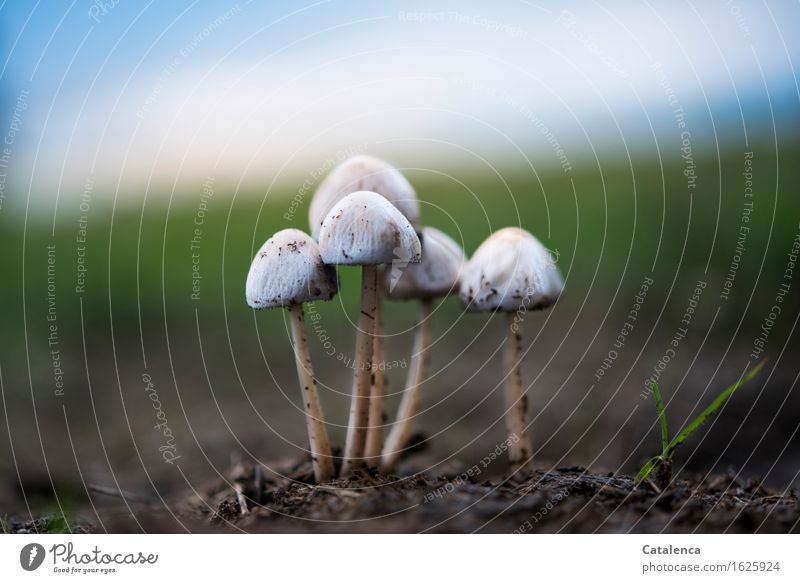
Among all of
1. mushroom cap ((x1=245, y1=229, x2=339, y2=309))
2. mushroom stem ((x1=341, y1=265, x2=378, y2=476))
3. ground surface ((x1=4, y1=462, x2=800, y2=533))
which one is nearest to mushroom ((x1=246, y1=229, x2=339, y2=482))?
mushroom cap ((x1=245, y1=229, x2=339, y2=309))

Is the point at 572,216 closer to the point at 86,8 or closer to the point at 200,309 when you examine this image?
the point at 200,309

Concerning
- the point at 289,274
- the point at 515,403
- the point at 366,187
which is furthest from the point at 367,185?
the point at 515,403

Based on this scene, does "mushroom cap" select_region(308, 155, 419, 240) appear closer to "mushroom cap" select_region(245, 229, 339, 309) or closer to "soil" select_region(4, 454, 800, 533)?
"mushroom cap" select_region(245, 229, 339, 309)

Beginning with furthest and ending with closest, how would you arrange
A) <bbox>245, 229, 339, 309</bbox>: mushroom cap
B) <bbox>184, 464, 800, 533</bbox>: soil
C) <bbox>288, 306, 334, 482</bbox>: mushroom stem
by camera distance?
1. <bbox>288, 306, 334, 482</bbox>: mushroom stem
2. <bbox>245, 229, 339, 309</bbox>: mushroom cap
3. <bbox>184, 464, 800, 533</bbox>: soil

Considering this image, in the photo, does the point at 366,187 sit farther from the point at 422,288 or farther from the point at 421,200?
the point at 421,200

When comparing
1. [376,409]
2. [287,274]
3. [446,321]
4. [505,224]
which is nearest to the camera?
[287,274]

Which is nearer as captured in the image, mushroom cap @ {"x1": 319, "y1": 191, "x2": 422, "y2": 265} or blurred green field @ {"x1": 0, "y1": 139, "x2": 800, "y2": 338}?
mushroom cap @ {"x1": 319, "y1": 191, "x2": 422, "y2": 265}

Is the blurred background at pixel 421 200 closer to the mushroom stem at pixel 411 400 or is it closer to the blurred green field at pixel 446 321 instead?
the blurred green field at pixel 446 321
